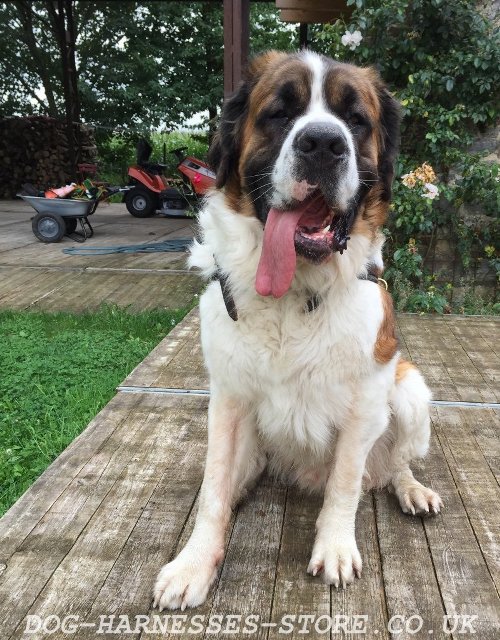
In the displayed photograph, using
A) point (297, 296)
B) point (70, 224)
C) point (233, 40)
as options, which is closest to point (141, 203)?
point (70, 224)

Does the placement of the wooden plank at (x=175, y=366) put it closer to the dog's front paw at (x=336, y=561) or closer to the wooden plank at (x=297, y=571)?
the wooden plank at (x=297, y=571)

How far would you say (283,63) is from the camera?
1930mm

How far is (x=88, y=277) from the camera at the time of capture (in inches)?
237

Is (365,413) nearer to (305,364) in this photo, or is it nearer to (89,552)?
(305,364)

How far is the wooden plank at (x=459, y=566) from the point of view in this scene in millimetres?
1713

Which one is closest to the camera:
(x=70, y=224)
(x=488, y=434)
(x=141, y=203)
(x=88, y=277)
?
(x=488, y=434)

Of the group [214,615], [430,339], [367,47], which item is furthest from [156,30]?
[214,615]

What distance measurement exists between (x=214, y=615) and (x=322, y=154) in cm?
133

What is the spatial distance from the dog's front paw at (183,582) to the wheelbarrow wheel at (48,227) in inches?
267

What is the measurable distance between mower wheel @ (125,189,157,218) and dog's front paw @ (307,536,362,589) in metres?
9.90

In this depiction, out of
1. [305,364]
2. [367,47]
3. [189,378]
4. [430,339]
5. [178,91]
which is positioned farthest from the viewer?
[178,91]

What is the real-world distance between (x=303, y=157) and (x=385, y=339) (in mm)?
655

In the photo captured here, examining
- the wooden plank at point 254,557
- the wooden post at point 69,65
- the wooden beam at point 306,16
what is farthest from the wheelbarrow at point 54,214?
the wooden plank at point 254,557

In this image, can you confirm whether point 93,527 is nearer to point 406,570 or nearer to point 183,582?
point 183,582
